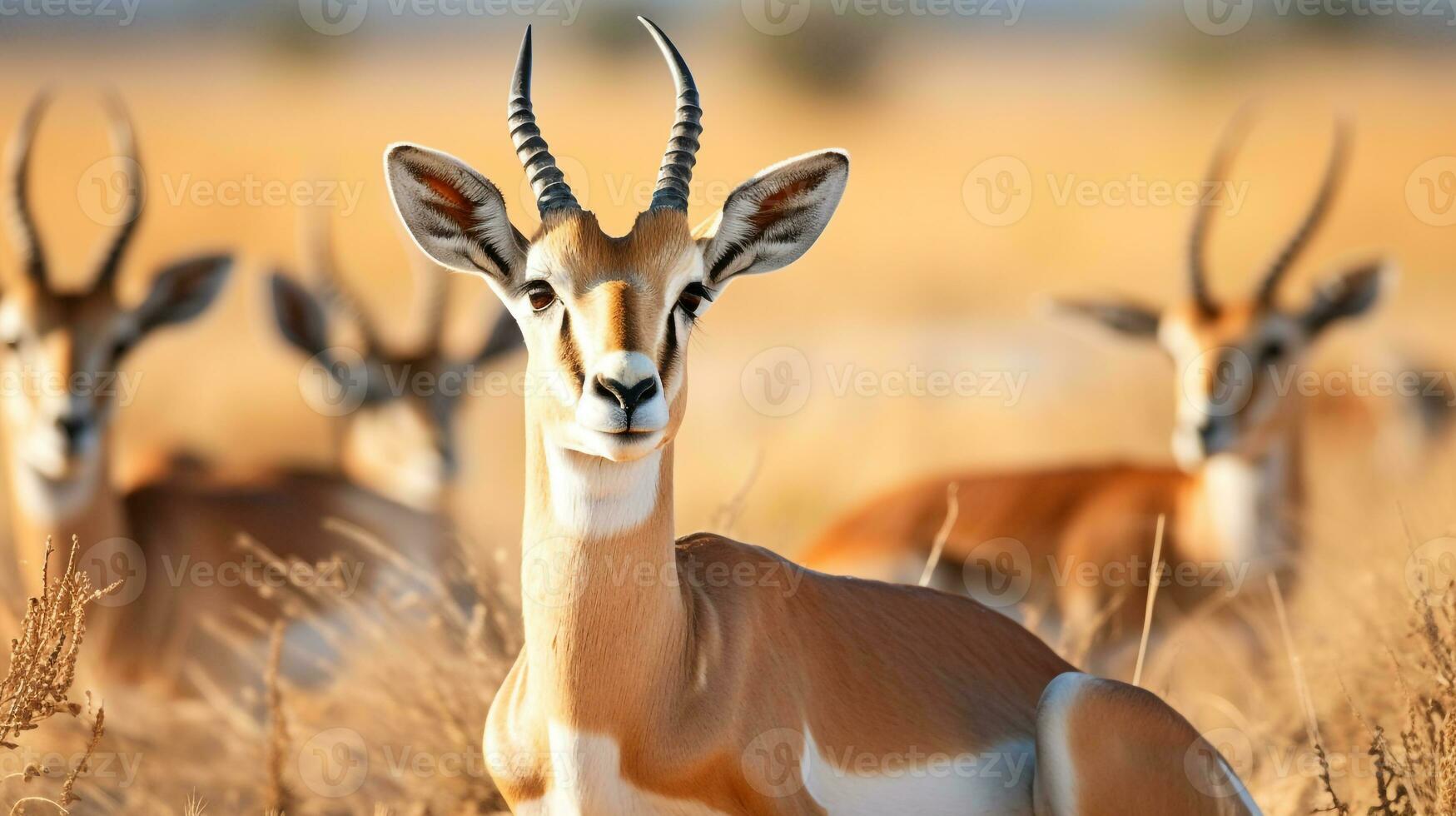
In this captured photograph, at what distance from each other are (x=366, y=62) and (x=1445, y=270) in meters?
20.8

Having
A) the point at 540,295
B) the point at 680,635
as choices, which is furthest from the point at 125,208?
the point at 680,635

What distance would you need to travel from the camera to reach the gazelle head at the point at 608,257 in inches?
191

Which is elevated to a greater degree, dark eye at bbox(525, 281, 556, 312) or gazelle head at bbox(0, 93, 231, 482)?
dark eye at bbox(525, 281, 556, 312)

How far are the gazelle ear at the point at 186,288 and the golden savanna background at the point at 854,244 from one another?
6.4 inches

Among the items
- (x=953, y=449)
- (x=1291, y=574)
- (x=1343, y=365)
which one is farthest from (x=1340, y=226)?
(x=1291, y=574)

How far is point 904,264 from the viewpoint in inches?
926

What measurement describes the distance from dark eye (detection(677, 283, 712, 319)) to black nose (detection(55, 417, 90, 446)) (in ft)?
20.3

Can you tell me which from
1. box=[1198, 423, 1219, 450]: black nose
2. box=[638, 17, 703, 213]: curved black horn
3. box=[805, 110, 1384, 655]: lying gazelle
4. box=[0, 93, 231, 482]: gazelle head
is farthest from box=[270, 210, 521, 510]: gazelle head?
box=[638, 17, 703, 213]: curved black horn

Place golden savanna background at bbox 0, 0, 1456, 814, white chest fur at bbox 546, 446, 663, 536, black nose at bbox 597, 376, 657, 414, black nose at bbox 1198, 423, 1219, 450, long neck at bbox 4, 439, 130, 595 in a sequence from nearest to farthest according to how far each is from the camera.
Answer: black nose at bbox 597, 376, 657, 414 → white chest fur at bbox 546, 446, 663, 536 → golden savanna background at bbox 0, 0, 1456, 814 → long neck at bbox 4, 439, 130, 595 → black nose at bbox 1198, 423, 1219, 450

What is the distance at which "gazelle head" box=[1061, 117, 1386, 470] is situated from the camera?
37.3ft

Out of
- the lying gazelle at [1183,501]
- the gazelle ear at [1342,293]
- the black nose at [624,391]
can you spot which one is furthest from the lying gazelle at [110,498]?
the gazelle ear at [1342,293]

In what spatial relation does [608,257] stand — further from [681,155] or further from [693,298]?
[681,155]

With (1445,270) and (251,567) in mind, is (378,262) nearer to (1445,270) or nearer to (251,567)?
(251,567)

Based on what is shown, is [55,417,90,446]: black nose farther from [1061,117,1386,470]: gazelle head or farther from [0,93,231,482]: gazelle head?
[1061,117,1386,470]: gazelle head
